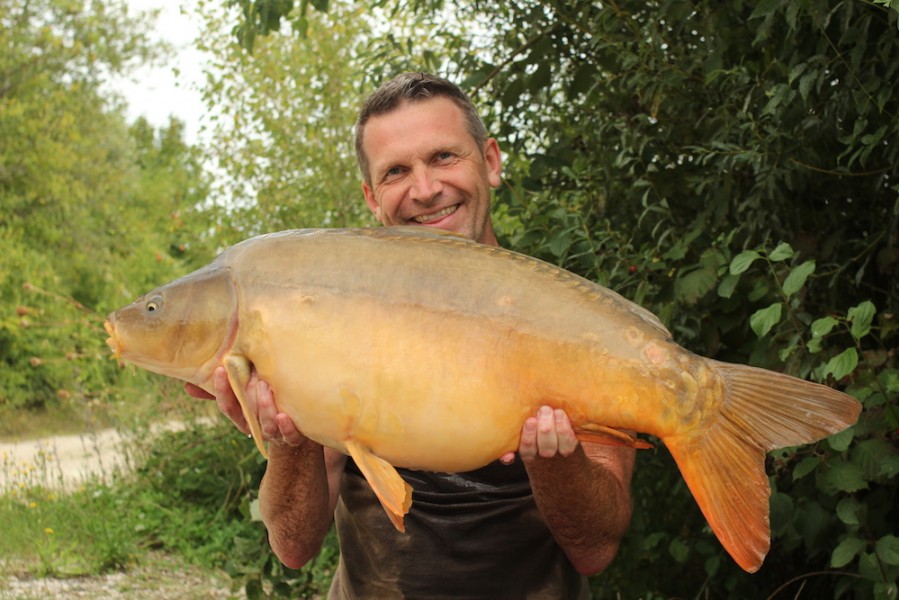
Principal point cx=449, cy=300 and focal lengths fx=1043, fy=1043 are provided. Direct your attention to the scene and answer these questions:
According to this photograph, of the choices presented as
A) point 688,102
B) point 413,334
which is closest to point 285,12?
point 688,102

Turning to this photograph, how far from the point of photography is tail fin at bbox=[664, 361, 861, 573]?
1.46m

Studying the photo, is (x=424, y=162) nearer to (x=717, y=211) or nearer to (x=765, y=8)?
(x=765, y=8)

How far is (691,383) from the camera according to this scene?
1519 mm

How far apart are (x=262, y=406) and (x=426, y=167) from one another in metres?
0.71

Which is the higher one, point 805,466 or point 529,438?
point 529,438

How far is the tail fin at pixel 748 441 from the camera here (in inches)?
57.7

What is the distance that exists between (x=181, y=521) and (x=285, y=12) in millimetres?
2906

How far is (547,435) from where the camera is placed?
157cm

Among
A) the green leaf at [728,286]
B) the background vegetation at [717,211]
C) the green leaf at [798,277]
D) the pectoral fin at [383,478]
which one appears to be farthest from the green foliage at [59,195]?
the pectoral fin at [383,478]

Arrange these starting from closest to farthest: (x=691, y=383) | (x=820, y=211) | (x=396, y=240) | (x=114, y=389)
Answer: (x=691, y=383) → (x=396, y=240) → (x=820, y=211) → (x=114, y=389)

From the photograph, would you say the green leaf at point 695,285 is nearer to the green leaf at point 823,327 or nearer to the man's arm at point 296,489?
the green leaf at point 823,327

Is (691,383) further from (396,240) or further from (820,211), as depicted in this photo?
(820,211)

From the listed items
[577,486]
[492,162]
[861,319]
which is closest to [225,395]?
[577,486]

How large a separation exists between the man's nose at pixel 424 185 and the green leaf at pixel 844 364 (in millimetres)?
888
